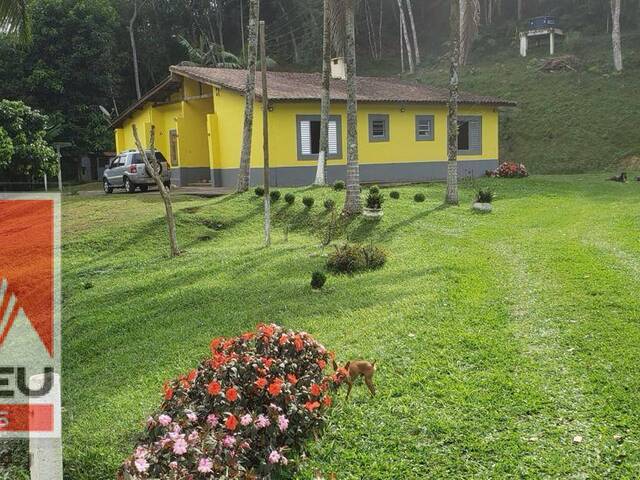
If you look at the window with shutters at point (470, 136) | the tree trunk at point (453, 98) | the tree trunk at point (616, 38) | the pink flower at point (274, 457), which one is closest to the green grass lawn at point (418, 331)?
the pink flower at point (274, 457)

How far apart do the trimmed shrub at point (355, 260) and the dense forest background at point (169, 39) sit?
2629 centimetres

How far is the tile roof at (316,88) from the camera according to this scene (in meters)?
23.3

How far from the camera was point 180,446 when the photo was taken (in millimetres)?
4121

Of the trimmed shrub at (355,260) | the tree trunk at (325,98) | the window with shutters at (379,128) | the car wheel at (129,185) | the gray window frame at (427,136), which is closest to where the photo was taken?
the trimmed shrub at (355,260)

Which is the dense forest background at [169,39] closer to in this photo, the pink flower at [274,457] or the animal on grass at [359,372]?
the animal on grass at [359,372]

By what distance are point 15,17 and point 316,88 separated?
13.8 m

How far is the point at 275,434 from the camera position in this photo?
462 cm

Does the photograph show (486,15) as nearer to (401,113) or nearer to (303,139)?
(401,113)

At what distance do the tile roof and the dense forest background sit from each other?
11.5 metres

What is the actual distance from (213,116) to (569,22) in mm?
36550

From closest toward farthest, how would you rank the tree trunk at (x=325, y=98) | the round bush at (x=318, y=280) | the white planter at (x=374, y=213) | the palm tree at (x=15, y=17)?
the round bush at (x=318, y=280) → the palm tree at (x=15, y=17) → the white planter at (x=374, y=213) → the tree trunk at (x=325, y=98)

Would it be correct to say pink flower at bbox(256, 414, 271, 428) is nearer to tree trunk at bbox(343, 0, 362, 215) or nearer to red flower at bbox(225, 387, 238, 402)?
red flower at bbox(225, 387, 238, 402)

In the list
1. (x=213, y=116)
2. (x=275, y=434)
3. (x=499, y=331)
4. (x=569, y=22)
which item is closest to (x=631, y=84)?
(x=569, y=22)

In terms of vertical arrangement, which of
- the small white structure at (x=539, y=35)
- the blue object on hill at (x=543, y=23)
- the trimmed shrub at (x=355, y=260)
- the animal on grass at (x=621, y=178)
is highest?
the blue object on hill at (x=543, y=23)
